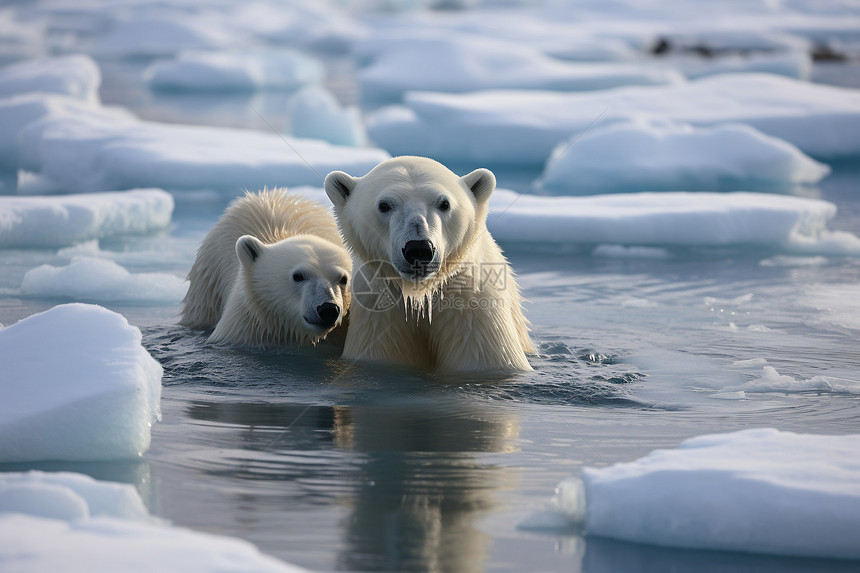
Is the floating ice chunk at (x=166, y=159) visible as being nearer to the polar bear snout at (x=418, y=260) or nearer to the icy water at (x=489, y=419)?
the icy water at (x=489, y=419)

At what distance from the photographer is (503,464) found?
9.76 feet

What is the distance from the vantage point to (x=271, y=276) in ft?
14.0

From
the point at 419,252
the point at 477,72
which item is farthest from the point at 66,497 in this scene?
the point at 477,72

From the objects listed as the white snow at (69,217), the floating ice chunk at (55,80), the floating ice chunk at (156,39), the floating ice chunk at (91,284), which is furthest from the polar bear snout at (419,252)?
the floating ice chunk at (156,39)

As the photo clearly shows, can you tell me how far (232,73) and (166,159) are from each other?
9.84 metres

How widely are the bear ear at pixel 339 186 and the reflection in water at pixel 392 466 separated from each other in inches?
30.8

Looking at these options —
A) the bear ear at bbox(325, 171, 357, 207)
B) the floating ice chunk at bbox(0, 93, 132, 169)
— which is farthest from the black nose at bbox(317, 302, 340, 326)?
the floating ice chunk at bbox(0, 93, 132, 169)

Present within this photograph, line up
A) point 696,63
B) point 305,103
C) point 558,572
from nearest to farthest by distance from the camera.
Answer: point 558,572 < point 305,103 < point 696,63

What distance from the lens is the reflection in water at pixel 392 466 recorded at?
93.8 inches

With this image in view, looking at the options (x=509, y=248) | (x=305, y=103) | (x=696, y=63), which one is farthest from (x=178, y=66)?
(x=509, y=248)

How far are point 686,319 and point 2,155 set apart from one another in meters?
7.17

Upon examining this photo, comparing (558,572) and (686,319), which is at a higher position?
(686,319)

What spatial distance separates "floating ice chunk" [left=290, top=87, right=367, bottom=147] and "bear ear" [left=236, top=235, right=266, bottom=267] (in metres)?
6.69

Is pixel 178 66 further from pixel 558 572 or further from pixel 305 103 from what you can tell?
pixel 558 572
